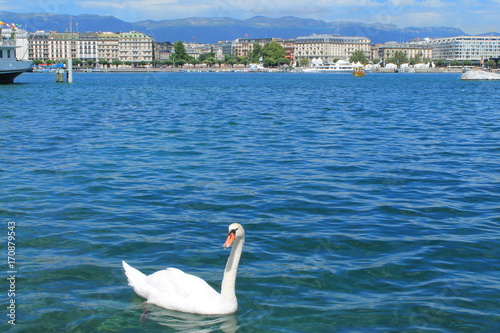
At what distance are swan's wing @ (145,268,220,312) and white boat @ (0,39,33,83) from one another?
199 ft

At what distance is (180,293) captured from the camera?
6.78 meters

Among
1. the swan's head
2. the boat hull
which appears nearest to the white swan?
the swan's head

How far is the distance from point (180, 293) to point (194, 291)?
180mm

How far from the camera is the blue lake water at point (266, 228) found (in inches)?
272

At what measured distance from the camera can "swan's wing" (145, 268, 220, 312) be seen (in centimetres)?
666

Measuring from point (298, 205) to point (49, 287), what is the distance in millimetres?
5425

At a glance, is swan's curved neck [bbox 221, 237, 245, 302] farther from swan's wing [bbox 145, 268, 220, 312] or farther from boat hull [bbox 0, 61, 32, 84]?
boat hull [bbox 0, 61, 32, 84]

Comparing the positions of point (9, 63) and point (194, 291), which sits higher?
point (9, 63)

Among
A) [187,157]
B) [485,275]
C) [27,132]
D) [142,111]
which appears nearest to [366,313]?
[485,275]

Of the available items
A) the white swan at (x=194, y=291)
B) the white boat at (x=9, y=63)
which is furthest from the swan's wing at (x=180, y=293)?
the white boat at (x=9, y=63)

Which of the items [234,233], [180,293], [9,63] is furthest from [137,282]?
[9,63]

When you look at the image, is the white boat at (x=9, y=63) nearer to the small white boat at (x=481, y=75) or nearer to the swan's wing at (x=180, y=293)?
the swan's wing at (x=180, y=293)

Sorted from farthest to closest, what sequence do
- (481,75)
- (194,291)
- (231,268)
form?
(481,75)
(194,291)
(231,268)

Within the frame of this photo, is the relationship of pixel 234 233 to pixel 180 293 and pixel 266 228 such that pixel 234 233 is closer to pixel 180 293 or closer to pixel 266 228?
pixel 180 293
